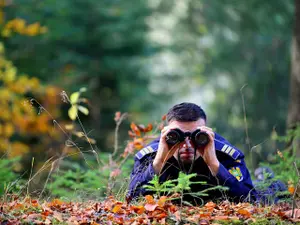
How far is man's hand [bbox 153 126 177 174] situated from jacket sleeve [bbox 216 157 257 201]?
0.43 m

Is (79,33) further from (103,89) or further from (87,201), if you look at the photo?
(87,201)

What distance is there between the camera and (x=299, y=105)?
9320 millimetres

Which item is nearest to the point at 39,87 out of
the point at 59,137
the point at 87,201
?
the point at 59,137

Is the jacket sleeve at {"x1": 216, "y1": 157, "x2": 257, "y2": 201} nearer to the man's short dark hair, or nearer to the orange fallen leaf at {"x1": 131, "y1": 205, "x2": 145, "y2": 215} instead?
the man's short dark hair

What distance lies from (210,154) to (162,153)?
379mm

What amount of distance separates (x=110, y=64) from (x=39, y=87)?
3.13m

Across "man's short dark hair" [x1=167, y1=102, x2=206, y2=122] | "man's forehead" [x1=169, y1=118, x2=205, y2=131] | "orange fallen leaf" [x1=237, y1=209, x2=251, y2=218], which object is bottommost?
"orange fallen leaf" [x1=237, y1=209, x2=251, y2=218]

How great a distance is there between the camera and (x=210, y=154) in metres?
4.70

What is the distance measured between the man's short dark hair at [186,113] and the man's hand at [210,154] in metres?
0.36

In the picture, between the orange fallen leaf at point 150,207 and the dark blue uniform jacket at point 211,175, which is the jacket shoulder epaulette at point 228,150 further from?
the orange fallen leaf at point 150,207

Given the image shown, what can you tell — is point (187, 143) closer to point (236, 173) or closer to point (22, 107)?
point (236, 173)

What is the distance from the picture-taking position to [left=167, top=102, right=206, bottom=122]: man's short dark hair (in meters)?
5.02

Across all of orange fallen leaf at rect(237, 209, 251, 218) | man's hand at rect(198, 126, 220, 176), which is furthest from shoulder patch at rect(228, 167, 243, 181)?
orange fallen leaf at rect(237, 209, 251, 218)

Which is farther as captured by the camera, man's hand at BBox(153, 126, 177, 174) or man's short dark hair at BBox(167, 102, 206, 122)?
man's short dark hair at BBox(167, 102, 206, 122)
